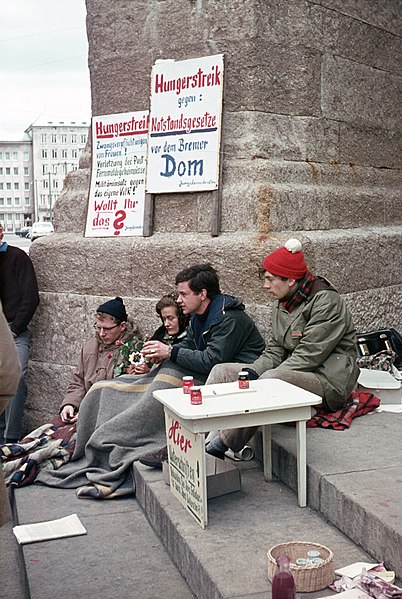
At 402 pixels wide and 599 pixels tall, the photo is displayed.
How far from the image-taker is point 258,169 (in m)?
5.87

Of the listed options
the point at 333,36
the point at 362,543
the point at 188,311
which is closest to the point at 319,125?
the point at 333,36

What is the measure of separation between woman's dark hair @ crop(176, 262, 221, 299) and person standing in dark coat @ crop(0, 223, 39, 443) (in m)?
1.78

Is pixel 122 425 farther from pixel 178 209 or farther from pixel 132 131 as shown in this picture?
pixel 132 131

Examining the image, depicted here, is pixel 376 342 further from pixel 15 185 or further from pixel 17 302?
pixel 15 185

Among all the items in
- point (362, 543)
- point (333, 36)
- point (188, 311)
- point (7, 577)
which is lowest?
point (7, 577)

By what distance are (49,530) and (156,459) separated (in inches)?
27.6

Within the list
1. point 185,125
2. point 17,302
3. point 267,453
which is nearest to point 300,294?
Result: point 267,453

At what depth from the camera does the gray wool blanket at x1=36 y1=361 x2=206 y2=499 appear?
504cm

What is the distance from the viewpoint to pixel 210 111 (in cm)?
603

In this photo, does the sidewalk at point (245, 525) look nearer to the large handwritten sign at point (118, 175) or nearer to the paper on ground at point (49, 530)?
the paper on ground at point (49, 530)

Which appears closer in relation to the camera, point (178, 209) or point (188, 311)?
point (188, 311)

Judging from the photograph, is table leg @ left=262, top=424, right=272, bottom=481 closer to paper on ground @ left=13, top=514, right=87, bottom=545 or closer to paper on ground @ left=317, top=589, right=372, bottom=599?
paper on ground @ left=13, top=514, right=87, bottom=545

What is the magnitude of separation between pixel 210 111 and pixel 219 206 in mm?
673

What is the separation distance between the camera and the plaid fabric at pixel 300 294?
5000 millimetres
